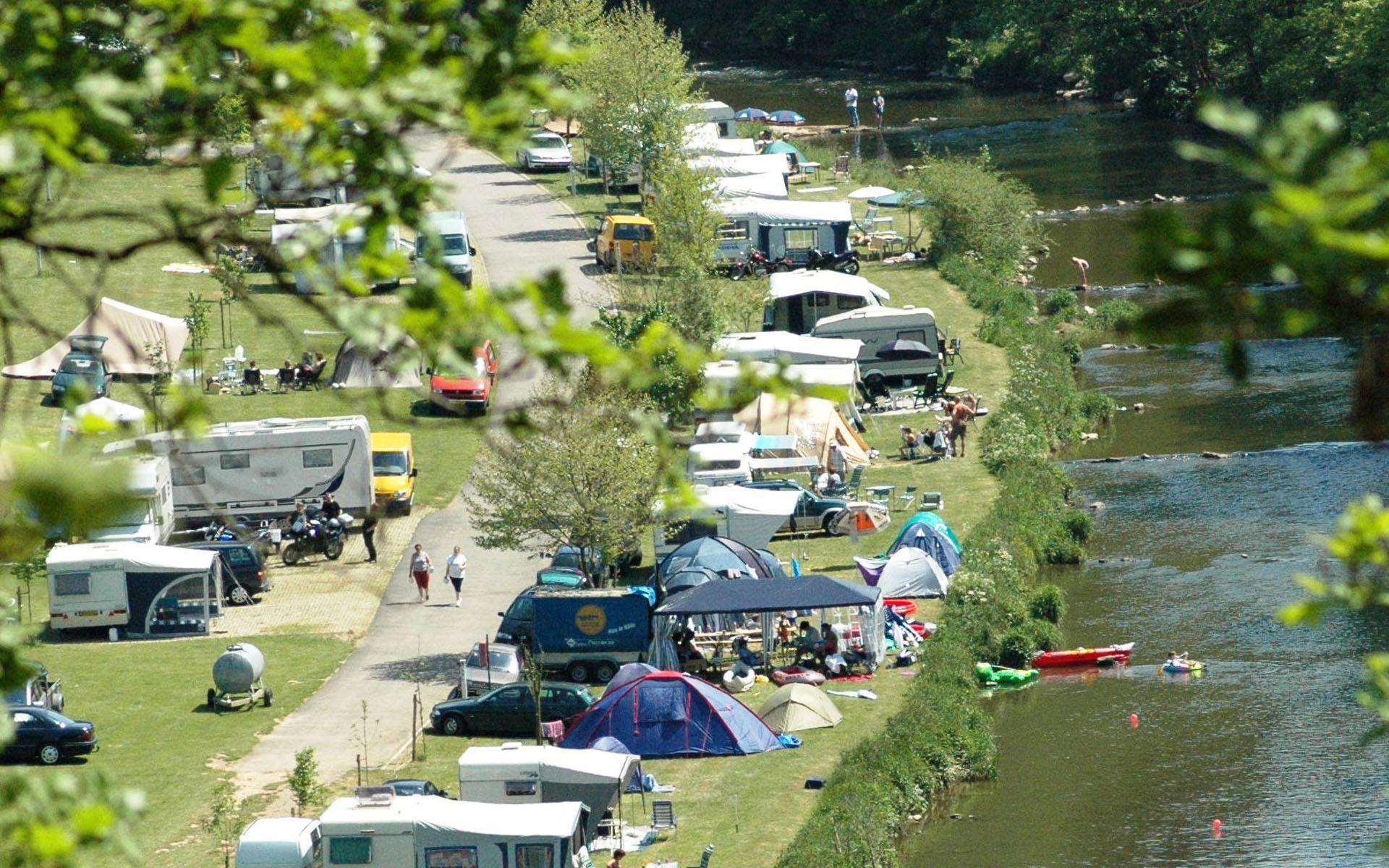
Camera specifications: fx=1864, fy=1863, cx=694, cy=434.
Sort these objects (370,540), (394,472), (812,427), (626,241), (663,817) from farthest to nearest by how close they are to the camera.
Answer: (626,241), (812,427), (394,472), (370,540), (663,817)

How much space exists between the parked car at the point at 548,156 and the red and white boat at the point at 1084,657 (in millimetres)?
41307

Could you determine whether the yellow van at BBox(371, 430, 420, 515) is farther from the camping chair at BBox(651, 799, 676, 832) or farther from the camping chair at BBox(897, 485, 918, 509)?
the camping chair at BBox(651, 799, 676, 832)

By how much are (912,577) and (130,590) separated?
41.4 ft

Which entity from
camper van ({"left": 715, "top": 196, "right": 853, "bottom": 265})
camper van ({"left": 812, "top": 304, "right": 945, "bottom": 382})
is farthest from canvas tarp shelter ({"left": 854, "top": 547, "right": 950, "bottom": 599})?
camper van ({"left": 715, "top": 196, "right": 853, "bottom": 265})

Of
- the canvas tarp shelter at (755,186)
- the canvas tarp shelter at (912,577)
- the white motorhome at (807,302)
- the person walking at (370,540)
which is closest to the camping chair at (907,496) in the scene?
the canvas tarp shelter at (912,577)

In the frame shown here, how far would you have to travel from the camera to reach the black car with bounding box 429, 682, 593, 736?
992 inches

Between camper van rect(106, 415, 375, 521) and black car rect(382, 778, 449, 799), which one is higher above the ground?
camper van rect(106, 415, 375, 521)

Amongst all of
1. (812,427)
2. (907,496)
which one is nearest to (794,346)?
(812,427)

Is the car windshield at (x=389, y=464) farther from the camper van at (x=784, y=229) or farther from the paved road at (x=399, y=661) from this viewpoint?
the camper van at (x=784, y=229)

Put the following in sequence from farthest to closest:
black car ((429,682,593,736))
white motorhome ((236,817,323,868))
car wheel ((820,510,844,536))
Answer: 1. car wheel ((820,510,844,536))
2. black car ((429,682,593,736))
3. white motorhome ((236,817,323,868))

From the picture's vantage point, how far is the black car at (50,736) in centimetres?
2381

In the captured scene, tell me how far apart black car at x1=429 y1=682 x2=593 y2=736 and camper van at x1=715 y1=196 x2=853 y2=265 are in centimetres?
2845

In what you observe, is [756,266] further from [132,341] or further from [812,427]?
[132,341]

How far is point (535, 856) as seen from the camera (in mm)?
20016
